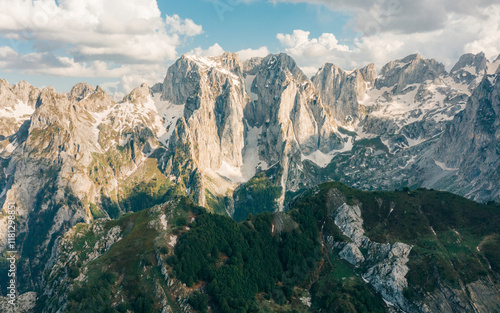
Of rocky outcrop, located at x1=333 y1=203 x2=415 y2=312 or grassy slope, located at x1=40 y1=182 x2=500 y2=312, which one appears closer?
grassy slope, located at x1=40 y1=182 x2=500 y2=312

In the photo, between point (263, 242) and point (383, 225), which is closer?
point (263, 242)

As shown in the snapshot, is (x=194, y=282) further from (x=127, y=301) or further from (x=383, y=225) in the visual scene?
(x=383, y=225)

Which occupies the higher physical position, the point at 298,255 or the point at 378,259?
the point at 378,259

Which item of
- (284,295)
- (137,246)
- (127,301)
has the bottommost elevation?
(284,295)

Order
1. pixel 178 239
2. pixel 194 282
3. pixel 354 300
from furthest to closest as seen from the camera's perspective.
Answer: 1. pixel 178 239
2. pixel 354 300
3. pixel 194 282

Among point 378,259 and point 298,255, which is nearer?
point 378,259

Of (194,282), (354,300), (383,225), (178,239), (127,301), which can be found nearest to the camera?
(127,301)

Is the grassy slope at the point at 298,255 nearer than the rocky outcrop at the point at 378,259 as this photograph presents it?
Yes

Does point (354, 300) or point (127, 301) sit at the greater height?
point (127, 301)

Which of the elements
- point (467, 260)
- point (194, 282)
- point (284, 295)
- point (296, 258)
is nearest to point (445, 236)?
point (467, 260)
